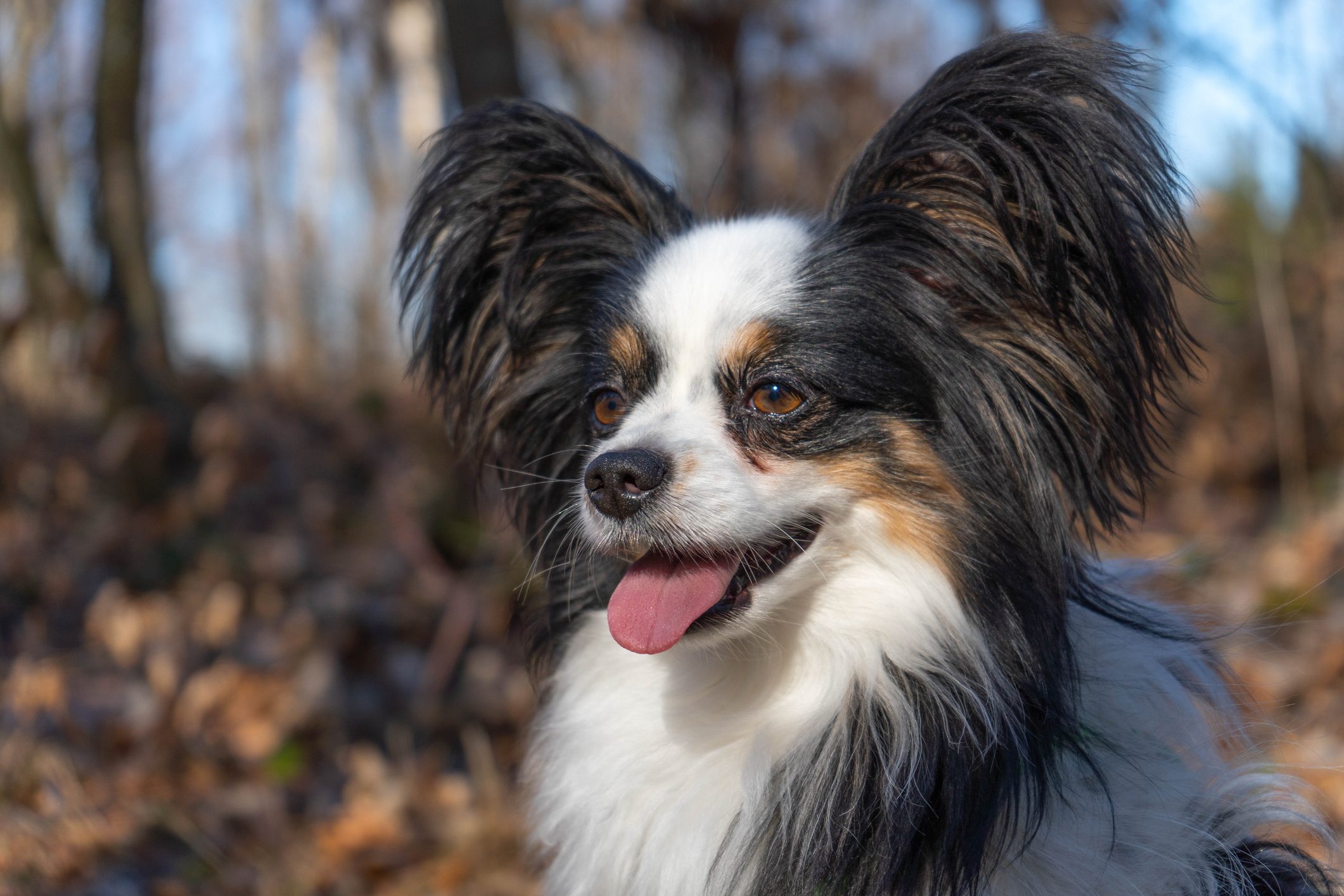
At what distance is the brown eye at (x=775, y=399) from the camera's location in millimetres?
2342

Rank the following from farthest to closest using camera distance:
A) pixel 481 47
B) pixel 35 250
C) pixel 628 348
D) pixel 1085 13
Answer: pixel 35 250 → pixel 1085 13 → pixel 481 47 → pixel 628 348

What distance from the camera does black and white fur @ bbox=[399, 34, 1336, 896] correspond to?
2133mm

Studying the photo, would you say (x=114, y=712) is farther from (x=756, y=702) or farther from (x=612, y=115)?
(x=612, y=115)

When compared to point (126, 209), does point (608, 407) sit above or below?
below

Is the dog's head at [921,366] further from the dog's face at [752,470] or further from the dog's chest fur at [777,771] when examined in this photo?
the dog's chest fur at [777,771]

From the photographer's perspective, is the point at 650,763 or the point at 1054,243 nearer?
the point at 1054,243

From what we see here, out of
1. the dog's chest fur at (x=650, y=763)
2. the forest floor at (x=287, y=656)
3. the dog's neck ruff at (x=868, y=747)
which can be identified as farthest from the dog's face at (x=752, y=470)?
the forest floor at (x=287, y=656)

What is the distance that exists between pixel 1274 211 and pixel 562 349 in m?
5.50

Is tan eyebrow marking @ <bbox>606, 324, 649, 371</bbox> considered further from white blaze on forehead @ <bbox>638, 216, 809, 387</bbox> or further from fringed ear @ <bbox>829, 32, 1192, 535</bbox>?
fringed ear @ <bbox>829, 32, 1192, 535</bbox>

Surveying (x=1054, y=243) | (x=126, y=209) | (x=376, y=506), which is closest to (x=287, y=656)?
(x=376, y=506)

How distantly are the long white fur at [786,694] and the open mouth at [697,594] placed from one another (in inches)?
1.3

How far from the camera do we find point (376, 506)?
7168 millimetres

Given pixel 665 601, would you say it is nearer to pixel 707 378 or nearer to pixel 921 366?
pixel 707 378

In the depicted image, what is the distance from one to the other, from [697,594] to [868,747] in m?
0.48
